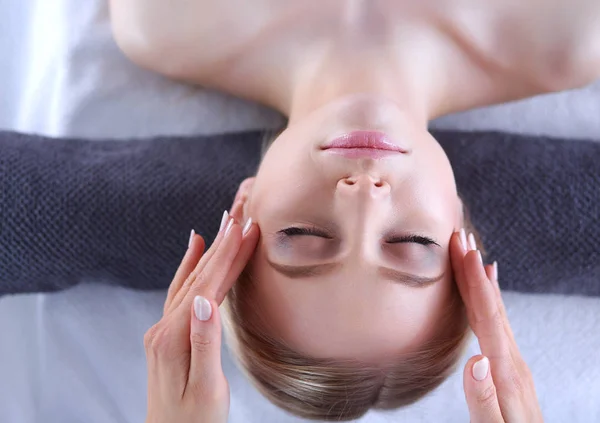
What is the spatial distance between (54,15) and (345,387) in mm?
872

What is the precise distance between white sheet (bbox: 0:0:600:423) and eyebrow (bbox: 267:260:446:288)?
42 centimetres

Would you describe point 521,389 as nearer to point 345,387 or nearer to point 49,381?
point 345,387

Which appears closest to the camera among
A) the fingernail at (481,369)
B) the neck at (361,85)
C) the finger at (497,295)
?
the fingernail at (481,369)

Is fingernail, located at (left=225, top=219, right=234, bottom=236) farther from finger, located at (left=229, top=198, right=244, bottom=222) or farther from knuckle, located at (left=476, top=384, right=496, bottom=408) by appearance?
knuckle, located at (left=476, top=384, right=496, bottom=408)

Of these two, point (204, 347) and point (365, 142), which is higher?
point (365, 142)

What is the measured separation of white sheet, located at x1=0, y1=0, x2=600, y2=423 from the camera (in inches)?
44.0

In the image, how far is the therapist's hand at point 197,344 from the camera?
0.73 meters

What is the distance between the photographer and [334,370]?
0.79 m

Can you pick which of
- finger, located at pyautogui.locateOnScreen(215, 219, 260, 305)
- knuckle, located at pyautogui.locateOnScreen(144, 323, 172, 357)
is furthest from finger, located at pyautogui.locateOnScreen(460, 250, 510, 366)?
knuckle, located at pyautogui.locateOnScreen(144, 323, 172, 357)

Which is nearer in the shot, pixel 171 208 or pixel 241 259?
pixel 241 259

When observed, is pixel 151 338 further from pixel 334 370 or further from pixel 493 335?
pixel 493 335

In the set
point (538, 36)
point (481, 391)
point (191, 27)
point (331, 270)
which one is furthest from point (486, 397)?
point (191, 27)

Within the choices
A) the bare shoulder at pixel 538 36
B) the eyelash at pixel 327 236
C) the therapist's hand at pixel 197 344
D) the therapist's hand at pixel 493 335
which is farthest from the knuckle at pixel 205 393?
the bare shoulder at pixel 538 36

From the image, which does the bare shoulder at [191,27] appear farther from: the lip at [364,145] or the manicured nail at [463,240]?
the manicured nail at [463,240]
